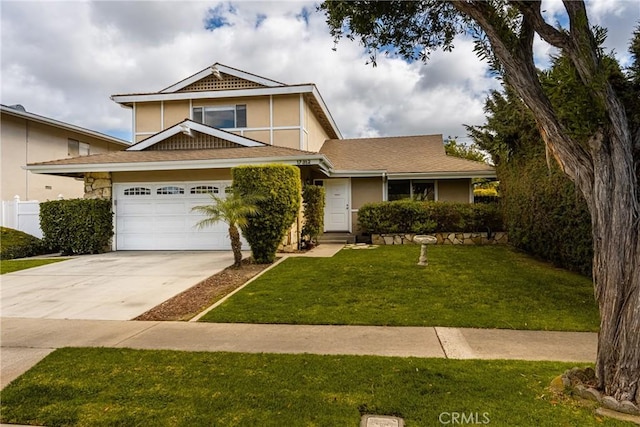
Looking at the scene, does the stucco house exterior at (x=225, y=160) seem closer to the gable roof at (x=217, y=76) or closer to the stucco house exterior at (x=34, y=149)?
the gable roof at (x=217, y=76)

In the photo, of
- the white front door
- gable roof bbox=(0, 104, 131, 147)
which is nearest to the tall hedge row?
the white front door

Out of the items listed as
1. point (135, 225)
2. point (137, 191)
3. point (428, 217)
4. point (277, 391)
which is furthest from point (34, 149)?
point (277, 391)

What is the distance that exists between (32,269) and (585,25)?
12.0 meters

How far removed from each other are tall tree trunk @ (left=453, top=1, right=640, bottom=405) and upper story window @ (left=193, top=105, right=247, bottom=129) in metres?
13.6

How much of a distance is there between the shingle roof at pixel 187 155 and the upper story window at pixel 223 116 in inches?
115

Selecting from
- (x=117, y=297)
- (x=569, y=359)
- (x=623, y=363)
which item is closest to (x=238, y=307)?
(x=117, y=297)

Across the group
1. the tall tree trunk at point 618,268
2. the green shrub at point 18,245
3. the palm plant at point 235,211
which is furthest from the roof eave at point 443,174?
the green shrub at point 18,245

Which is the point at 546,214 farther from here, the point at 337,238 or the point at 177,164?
the point at 177,164

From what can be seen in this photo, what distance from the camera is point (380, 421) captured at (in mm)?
2732

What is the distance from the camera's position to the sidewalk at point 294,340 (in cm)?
410

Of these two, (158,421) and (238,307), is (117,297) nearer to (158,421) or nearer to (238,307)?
(238,307)

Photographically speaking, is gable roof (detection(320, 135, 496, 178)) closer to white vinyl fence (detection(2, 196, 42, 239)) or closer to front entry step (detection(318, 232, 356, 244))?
front entry step (detection(318, 232, 356, 244))

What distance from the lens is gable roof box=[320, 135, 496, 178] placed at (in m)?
14.8

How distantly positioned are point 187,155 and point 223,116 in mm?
4191
